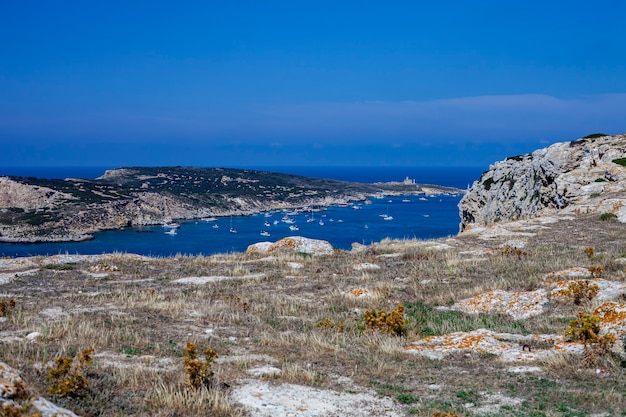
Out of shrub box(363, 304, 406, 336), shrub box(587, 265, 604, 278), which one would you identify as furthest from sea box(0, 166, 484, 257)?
shrub box(363, 304, 406, 336)

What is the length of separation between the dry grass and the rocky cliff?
14134mm

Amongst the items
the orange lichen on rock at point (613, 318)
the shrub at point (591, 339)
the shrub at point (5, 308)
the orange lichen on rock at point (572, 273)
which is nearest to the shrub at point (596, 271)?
the orange lichen on rock at point (572, 273)

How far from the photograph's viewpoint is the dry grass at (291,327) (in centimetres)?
716

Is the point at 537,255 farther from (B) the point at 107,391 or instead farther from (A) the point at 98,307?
(B) the point at 107,391

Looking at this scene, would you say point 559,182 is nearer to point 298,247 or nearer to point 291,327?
point 298,247

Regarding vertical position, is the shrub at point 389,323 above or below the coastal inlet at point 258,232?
above

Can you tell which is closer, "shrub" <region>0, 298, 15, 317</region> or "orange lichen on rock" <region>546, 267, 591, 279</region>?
"shrub" <region>0, 298, 15, 317</region>

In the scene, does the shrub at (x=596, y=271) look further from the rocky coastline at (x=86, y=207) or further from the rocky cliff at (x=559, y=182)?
the rocky coastline at (x=86, y=207)

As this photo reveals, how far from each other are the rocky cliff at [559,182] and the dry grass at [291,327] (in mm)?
14134

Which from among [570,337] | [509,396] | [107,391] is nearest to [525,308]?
[570,337]

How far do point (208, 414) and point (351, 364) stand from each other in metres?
3.16

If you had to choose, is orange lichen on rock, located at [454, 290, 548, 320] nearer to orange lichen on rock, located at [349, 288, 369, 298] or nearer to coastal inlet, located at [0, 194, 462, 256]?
orange lichen on rock, located at [349, 288, 369, 298]

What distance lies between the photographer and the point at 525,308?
12430 mm

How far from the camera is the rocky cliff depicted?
3419 cm
